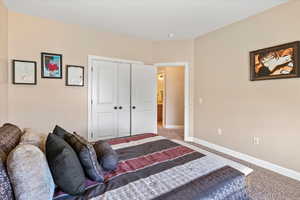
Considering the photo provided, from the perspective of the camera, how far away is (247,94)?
2.95 m

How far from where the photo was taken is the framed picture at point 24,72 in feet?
9.27

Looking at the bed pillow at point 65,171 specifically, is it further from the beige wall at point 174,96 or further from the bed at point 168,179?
the beige wall at point 174,96

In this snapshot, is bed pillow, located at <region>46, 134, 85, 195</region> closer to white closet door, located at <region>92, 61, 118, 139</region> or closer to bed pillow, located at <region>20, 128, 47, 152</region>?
bed pillow, located at <region>20, 128, 47, 152</region>

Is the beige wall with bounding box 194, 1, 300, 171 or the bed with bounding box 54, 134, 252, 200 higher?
the beige wall with bounding box 194, 1, 300, 171

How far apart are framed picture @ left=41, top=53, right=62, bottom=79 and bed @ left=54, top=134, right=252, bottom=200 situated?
2.28m

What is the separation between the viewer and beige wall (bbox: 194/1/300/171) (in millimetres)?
2393

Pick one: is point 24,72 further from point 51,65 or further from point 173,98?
point 173,98

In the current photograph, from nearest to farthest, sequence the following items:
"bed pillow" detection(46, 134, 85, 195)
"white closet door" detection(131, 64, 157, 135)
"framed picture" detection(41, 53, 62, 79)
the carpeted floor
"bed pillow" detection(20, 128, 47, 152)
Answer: "bed pillow" detection(46, 134, 85, 195) < "bed pillow" detection(20, 128, 47, 152) < the carpeted floor < "framed picture" detection(41, 53, 62, 79) < "white closet door" detection(131, 64, 157, 135)

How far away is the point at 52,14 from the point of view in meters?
2.91

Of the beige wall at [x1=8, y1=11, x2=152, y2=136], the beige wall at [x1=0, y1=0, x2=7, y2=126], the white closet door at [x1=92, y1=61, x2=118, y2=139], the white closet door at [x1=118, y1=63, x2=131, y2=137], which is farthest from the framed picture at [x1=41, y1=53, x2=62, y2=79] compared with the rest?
the white closet door at [x1=118, y1=63, x2=131, y2=137]

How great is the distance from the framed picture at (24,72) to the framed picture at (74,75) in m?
0.55

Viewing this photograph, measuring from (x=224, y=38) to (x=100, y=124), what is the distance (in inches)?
124

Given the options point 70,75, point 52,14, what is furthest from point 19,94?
point 52,14

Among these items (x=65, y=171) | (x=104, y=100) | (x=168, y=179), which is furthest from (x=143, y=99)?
(x=65, y=171)
